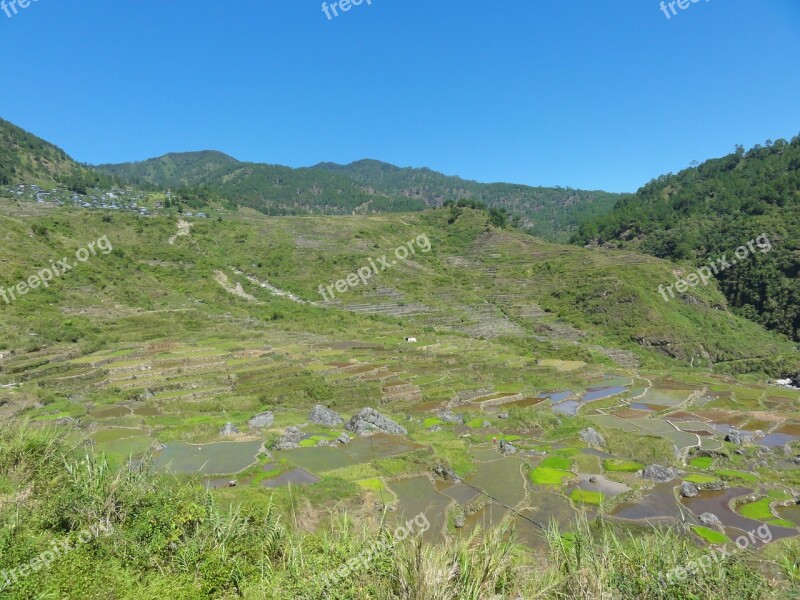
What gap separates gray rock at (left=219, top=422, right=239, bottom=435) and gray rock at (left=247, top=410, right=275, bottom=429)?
905 millimetres

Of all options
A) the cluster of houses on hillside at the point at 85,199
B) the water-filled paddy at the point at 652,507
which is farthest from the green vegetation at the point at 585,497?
the cluster of houses on hillside at the point at 85,199

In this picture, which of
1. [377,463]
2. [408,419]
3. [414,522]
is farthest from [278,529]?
[408,419]

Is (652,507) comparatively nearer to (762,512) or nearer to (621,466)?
(621,466)

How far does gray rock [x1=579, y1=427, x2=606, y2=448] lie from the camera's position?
23.1 metres

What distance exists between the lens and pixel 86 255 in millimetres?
54188

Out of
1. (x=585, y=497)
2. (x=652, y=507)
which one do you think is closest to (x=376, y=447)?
(x=585, y=497)

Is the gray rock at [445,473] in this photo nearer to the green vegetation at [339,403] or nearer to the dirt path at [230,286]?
the green vegetation at [339,403]

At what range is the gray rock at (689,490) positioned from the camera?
17141mm

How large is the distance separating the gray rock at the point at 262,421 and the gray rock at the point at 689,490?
17971mm

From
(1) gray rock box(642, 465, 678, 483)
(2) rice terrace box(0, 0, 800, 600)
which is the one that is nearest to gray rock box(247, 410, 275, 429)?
(2) rice terrace box(0, 0, 800, 600)

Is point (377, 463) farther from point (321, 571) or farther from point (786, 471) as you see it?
point (786, 471)

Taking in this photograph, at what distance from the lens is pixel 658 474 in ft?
60.6

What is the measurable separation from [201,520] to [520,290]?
6342 cm

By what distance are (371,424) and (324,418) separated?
2.62m
